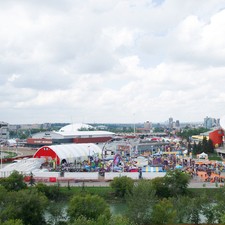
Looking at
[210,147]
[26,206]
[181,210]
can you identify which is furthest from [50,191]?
[210,147]

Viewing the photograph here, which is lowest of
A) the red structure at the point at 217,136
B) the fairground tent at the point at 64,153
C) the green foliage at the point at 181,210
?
the green foliage at the point at 181,210

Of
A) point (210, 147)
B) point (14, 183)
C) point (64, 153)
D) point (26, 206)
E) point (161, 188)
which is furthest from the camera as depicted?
point (210, 147)

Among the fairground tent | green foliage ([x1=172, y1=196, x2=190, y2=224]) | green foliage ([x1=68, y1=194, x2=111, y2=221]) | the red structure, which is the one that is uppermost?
the red structure

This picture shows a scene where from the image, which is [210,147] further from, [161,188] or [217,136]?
[161,188]

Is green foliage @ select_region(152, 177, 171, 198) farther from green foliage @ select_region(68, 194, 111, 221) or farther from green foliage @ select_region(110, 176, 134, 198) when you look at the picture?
green foliage @ select_region(68, 194, 111, 221)

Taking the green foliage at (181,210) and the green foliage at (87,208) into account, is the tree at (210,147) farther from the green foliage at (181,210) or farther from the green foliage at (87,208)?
the green foliage at (87,208)

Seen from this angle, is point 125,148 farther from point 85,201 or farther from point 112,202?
point 85,201

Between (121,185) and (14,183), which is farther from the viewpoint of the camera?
(14,183)

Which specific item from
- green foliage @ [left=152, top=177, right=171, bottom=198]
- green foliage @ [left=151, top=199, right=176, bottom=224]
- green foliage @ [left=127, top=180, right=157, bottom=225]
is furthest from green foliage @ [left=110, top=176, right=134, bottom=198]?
green foliage @ [left=151, top=199, right=176, bottom=224]

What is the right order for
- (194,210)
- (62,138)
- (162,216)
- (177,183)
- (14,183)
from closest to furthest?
1. (162,216)
2. (194,210)
3. (177,183)
4. (14,183)
5. (62,138)

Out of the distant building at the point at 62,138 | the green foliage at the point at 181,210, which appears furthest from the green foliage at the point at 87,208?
the distant building at the point at 62,138

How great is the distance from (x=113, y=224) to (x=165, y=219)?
121 inches

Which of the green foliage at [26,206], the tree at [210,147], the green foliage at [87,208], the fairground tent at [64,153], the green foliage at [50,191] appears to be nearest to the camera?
the green foliage at [87,208]

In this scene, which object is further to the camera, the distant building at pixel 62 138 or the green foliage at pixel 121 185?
the distant building at pixel 62 138
